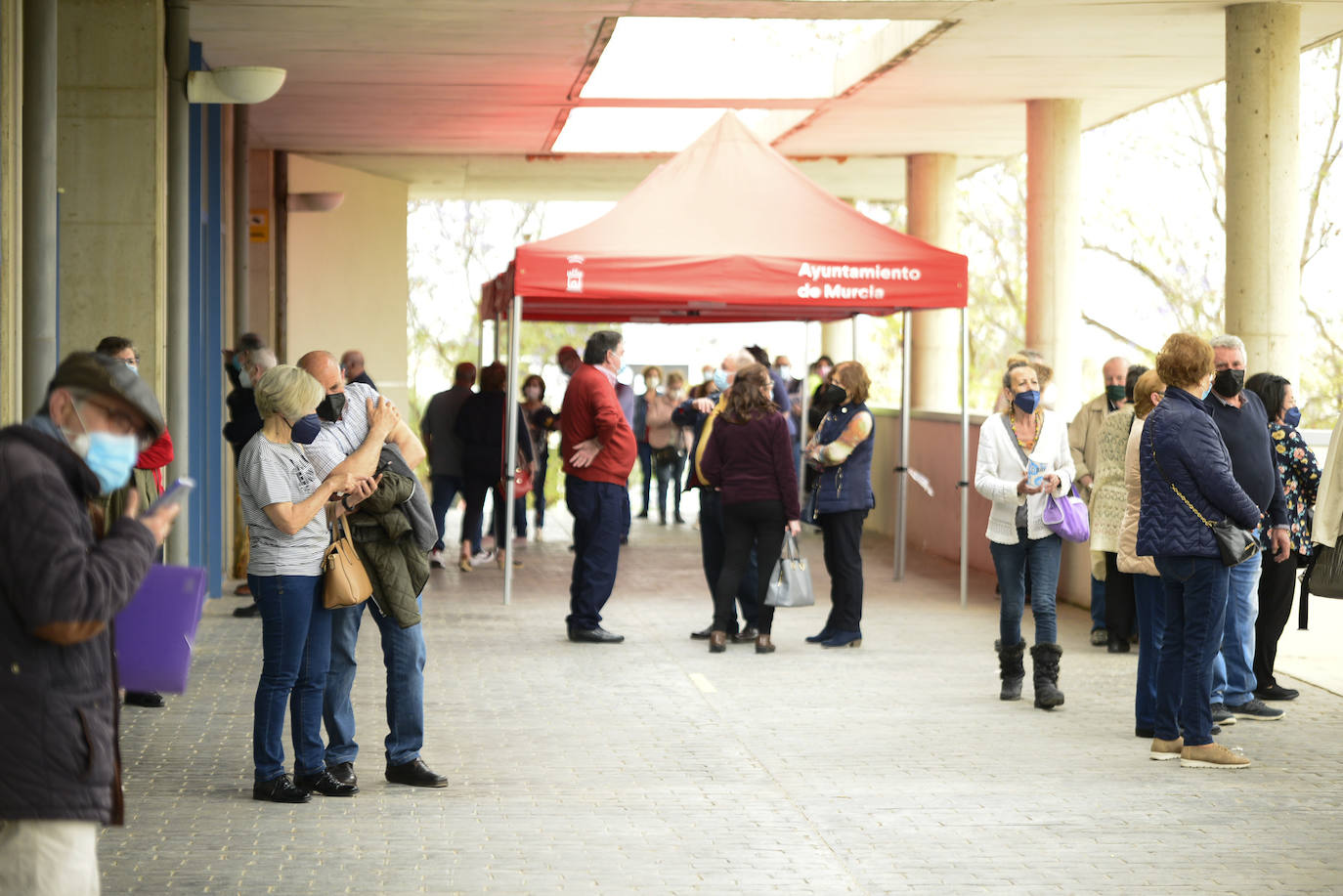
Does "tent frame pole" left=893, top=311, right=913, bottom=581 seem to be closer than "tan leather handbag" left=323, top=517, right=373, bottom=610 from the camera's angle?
No

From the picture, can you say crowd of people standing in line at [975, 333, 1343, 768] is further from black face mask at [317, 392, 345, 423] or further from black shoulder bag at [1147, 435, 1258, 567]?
black face mask at [317, 392, 345, 423]

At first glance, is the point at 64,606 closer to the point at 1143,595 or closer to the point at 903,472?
the point at 1143,595

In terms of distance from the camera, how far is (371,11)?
40.1ft

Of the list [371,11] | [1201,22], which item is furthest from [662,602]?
[1201,22]

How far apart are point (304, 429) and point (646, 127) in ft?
45.8

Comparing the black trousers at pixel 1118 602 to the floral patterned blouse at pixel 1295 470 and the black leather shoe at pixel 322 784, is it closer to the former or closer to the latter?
the floral patterned blouse at pixel 1295 470

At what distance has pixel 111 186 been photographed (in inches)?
418

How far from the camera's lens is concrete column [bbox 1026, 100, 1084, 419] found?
16.4m

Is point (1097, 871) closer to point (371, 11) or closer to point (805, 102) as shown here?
point (371, 11)

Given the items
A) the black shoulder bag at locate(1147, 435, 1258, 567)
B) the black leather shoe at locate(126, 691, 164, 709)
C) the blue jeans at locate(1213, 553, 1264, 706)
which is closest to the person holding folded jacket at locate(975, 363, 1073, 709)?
the blue jeans at locate(1213, 553, 1264, 706)

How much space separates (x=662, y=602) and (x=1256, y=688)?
512 centimetres

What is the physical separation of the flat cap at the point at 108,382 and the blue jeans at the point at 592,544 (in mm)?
7478

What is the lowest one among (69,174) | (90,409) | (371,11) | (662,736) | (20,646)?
(662,736)

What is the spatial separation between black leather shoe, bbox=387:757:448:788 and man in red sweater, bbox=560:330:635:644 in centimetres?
410
